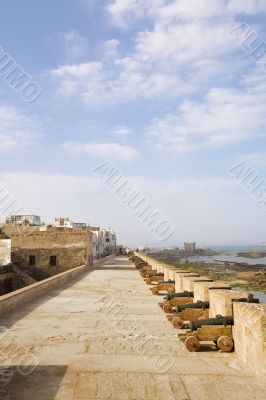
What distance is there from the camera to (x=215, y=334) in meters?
6.03

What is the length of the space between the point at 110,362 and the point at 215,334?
67.3 inches

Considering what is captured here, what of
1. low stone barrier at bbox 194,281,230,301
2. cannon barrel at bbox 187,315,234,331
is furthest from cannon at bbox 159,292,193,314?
cannon barrel at bbox 187,315,234,331

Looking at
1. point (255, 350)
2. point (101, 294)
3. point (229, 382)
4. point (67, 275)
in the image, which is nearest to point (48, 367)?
point (229, 382)

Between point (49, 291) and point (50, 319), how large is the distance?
197 inches

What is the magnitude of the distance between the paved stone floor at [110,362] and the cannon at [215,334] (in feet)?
0.53

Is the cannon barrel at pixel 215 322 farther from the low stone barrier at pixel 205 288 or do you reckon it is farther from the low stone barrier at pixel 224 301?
the low stone barrier at pixel 205 288

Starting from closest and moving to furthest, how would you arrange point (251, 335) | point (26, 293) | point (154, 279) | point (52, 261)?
point (251, 335) < point (26, 293) < point (154, 279) < point (52, 261)

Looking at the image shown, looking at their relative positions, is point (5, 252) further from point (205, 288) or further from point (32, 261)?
point (205, 288)

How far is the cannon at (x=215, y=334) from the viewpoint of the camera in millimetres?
5941

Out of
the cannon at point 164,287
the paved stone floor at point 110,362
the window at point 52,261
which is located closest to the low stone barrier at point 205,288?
the paved stone floor at point 110,362

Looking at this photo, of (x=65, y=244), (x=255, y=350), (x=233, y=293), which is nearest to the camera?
(x=255, y=350)

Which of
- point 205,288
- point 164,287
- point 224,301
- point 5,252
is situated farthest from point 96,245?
point 224,301

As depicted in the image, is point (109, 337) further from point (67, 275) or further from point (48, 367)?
point (67, 275)

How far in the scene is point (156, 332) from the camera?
23.8 feet
